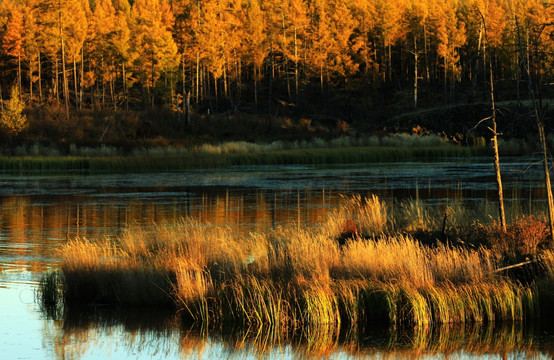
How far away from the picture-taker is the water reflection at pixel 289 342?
1090cm

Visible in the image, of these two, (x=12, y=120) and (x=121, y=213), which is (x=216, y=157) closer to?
(x=12, y=120)

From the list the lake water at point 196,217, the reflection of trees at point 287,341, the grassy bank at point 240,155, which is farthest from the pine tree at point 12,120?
the reflection of trees at point 287,341

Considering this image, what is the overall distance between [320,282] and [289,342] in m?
1.53

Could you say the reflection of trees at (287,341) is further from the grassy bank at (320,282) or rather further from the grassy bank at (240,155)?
the grassy bank at (240,155)

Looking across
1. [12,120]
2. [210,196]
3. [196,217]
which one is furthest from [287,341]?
[12,120]

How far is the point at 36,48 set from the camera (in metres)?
82.6

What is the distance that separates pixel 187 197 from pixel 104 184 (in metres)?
8.77

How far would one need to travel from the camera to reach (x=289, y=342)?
1138 cm

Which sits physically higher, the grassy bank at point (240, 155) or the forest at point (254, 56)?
the forest at point (254, 56)

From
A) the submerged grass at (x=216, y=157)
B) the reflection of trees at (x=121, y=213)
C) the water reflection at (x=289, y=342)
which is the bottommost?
the water reflection at (x=289, y=342)

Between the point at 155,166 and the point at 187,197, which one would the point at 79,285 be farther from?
the point at 155,166

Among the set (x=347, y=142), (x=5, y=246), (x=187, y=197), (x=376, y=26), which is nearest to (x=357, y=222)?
(x=5, y=246)

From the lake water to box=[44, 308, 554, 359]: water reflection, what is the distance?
16 millimetres

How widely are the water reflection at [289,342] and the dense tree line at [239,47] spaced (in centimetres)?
5757
